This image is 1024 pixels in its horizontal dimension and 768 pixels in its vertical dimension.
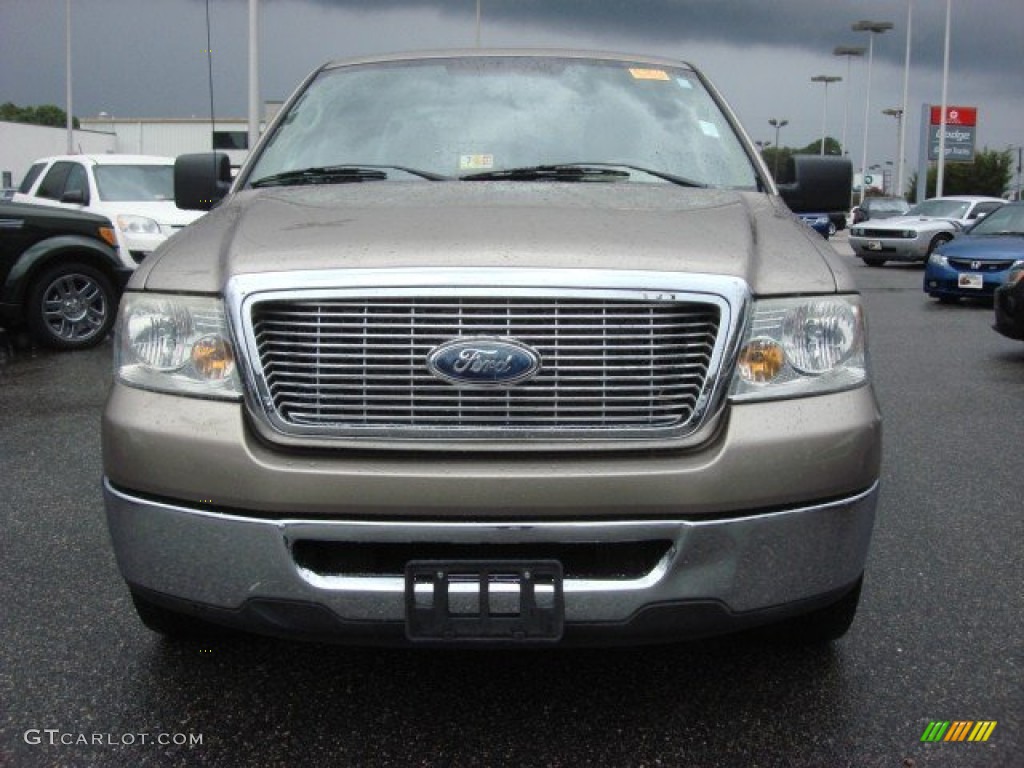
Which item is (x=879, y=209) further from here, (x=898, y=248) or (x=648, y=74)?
(x=648, y=74)

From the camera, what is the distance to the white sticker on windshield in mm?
3848

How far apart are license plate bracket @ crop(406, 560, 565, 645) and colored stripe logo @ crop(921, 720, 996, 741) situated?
1.07 metres

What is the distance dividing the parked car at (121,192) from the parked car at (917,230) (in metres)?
14.5

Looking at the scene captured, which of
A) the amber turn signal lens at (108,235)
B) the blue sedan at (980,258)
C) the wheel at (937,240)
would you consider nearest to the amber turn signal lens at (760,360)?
the amber turn signal lens at (108,235)

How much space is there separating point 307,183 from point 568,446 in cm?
160

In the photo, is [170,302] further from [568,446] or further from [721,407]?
[721,407]

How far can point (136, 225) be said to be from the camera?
38.1 feet

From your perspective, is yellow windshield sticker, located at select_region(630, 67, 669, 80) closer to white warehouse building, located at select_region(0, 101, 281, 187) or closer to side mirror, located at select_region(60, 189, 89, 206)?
side mirror, located at select_region(60, 189, 89, 206)

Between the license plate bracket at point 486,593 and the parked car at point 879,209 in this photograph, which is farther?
the parked car at point 879,209

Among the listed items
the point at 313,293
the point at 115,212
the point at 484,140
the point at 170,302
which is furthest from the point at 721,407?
the point at 115,212

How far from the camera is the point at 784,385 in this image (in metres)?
2.53

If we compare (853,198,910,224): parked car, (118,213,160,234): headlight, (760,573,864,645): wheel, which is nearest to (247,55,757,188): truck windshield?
(760,573,864,645): wheel

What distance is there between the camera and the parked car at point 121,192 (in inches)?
456

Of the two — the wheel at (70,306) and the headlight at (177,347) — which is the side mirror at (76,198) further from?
the headlight at (177,347)
